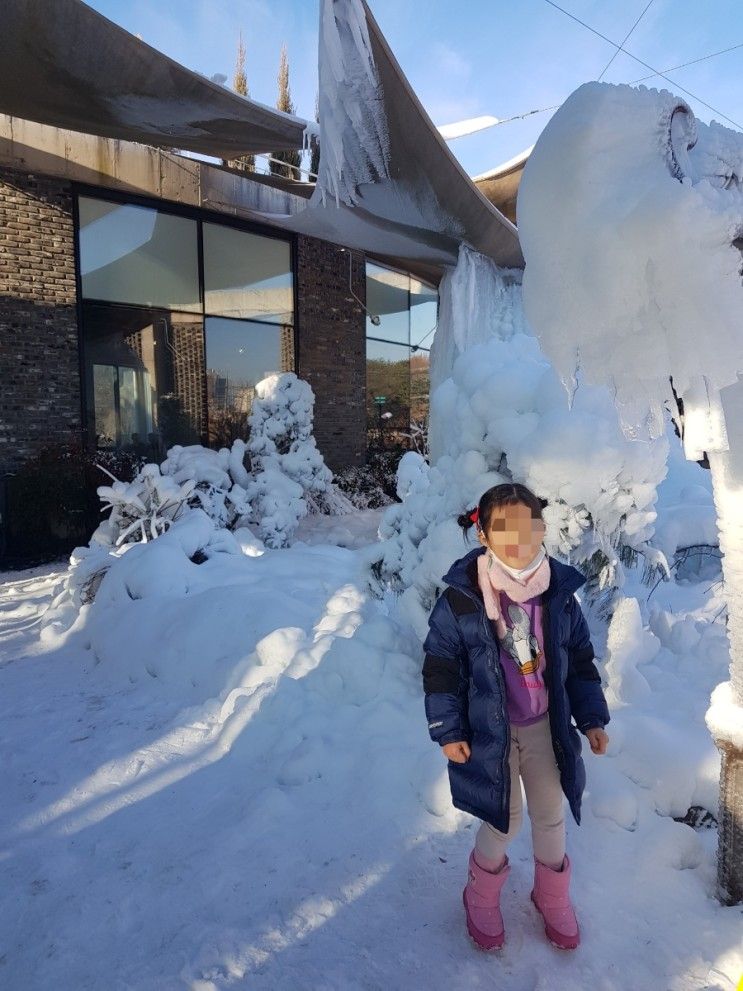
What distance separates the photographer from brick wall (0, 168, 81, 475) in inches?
308

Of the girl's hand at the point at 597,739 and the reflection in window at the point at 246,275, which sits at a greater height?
the reflection in window at the point at 246,275

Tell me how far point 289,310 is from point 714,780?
1000cm

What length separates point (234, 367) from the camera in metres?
10.1

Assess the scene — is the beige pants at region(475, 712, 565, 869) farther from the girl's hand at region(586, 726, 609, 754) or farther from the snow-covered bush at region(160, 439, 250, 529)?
the snow-covered bush at region(160, 439, 250, 529)

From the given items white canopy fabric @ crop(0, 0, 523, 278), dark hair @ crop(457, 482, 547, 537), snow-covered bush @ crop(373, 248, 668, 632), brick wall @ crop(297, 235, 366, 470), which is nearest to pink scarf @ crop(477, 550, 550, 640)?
dark hair @ crop(457, 482, 547, 537)

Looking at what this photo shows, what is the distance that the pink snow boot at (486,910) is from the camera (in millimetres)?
1640

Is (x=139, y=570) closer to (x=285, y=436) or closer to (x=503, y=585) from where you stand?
(x=503, y=585)

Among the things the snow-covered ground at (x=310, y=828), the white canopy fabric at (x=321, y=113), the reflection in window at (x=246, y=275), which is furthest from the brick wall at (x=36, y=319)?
the snow-covered ground at (x=310, y=828)

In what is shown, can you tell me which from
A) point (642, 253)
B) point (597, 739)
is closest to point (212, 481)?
point (597, 739)

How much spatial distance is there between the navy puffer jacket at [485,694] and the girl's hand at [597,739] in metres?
0.02

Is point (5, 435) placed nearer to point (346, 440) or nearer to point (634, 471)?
point (346, 440)

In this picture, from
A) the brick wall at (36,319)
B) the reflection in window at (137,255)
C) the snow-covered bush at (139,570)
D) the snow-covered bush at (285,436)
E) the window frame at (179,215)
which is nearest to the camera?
the snow-covered bush at (139,570)

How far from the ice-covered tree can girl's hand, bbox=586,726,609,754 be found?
2.61ft

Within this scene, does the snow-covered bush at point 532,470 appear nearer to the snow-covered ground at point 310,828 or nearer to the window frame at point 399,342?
the snow-covered ground at point 310,828
